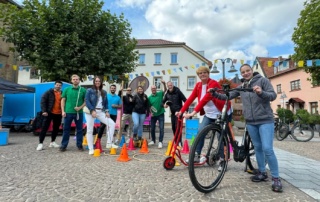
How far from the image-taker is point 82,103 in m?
6.26

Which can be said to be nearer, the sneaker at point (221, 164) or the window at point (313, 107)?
the sneaker at point (221, 164)

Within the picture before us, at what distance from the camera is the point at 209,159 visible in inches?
131

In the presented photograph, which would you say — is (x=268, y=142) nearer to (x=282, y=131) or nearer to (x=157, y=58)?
(x=282, y=131)

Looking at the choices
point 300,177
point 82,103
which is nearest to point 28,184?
point 82,103

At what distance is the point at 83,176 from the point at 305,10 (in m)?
14.8

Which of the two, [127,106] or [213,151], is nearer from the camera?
[213,151]

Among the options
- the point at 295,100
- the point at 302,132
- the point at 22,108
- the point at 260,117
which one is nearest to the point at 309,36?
the point at 302,132

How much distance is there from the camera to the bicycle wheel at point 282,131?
36.6ft

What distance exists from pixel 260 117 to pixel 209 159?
38.1 inches

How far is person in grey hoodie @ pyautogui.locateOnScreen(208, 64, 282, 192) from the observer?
3.16 metres

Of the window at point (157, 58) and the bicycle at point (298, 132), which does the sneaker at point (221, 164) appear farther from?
the window at point (157, 58)

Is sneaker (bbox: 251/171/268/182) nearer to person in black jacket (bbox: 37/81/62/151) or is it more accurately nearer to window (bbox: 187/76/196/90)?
person in black jacket (bbox: 37/81/62/151)

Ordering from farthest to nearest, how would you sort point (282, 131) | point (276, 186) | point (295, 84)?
1. point (295, 84)
2. point (282, 131)
3. point (276, 186)

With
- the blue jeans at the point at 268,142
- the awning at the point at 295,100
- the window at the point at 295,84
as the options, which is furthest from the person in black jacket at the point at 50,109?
the window at the point at 295,84
